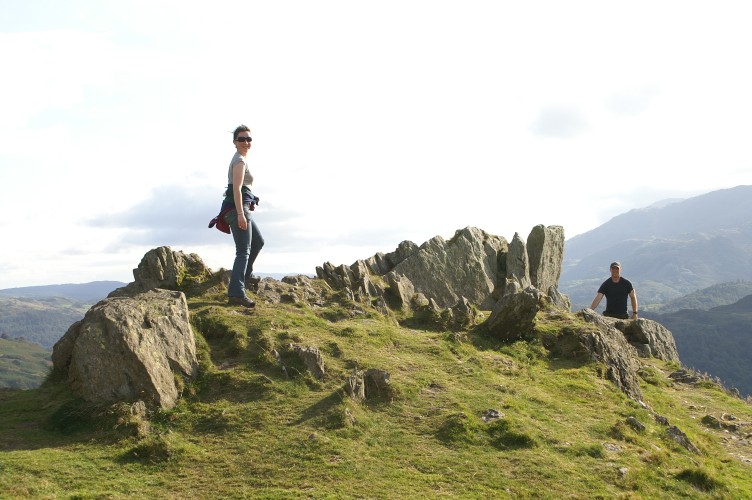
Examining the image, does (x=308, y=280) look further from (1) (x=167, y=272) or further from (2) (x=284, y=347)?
(2) (x=284, y=347)

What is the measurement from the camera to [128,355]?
1541cm

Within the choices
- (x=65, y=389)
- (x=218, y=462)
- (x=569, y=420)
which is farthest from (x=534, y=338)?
(x=65, y=389)

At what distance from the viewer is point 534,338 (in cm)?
2480

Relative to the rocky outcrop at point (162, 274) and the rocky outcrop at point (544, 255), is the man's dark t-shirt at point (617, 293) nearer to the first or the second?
the rocky outcrop at point (544, 255)

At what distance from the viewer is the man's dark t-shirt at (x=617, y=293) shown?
30.0 metres

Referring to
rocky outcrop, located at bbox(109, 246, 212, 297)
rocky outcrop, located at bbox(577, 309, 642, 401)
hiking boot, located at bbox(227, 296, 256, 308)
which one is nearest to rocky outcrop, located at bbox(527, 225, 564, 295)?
rocky outcrop, located at bbox(577, 309, 642, 401)

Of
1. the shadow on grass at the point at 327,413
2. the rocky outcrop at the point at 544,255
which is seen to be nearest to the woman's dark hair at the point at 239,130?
the shadow on grass at the point at 327,413

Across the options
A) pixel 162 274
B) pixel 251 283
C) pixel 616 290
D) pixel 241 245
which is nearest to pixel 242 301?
pixel 241 245

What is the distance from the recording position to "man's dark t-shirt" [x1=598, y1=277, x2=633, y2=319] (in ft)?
98.4

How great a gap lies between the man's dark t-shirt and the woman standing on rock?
18.8m

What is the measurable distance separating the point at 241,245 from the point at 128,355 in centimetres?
568

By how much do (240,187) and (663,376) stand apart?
2238 centimetres

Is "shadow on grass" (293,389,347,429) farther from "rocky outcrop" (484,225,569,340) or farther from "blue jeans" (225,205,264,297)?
"rocky outcrop" (484,225,569,340)

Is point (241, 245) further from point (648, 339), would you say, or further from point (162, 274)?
point (648, 339)
